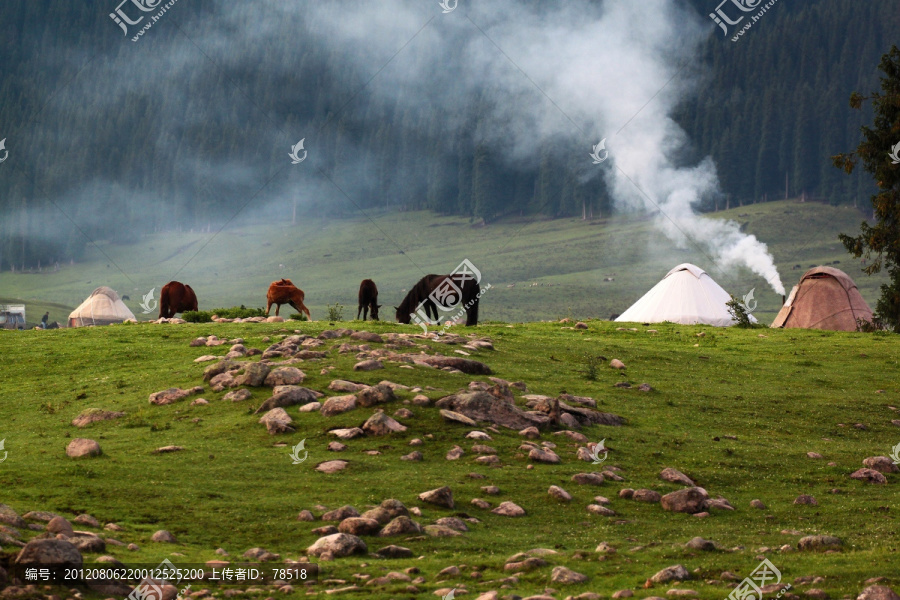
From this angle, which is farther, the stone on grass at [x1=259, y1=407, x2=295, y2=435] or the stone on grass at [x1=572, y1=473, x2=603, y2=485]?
the stone on grass at [x1=259, y1=407, x2=295, y2=435]

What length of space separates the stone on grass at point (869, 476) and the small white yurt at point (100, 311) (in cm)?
4351

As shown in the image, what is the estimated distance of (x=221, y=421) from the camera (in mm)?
14523

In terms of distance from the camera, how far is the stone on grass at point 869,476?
13.8 m

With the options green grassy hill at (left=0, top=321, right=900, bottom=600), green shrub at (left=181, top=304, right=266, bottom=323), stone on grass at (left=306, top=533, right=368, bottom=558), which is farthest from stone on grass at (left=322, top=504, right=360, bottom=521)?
green shrub at (left=181, top=304, right=266, bottom=323)

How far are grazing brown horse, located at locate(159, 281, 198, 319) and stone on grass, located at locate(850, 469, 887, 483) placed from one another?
64.4 ft

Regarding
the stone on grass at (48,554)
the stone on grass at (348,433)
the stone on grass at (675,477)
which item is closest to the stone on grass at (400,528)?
the stone on grass at (48,554)

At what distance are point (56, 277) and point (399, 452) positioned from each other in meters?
136

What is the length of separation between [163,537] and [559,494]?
4710 mm

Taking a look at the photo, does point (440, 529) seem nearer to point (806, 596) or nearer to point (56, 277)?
point (806, 596)

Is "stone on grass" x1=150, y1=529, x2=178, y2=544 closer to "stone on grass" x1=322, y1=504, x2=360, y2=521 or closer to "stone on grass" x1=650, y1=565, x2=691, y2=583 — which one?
"stone on grass" x1=322, y1=504, x2=360, y2=521

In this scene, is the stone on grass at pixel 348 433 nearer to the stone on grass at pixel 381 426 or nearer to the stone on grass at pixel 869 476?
the stone on grass at pixel 381 426

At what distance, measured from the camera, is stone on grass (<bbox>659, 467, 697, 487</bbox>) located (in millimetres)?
13141

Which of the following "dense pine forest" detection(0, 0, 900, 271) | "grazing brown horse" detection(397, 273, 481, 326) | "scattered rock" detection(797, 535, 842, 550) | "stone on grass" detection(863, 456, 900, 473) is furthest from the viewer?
"dense pine forest" detection(0, 0, 900, 271)

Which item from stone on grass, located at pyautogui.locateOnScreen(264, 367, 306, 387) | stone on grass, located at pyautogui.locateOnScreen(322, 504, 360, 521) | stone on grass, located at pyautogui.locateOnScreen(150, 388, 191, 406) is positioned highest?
stone on grass, located at pyautogui.locateOnScreen(264, 367, 306, 387)
